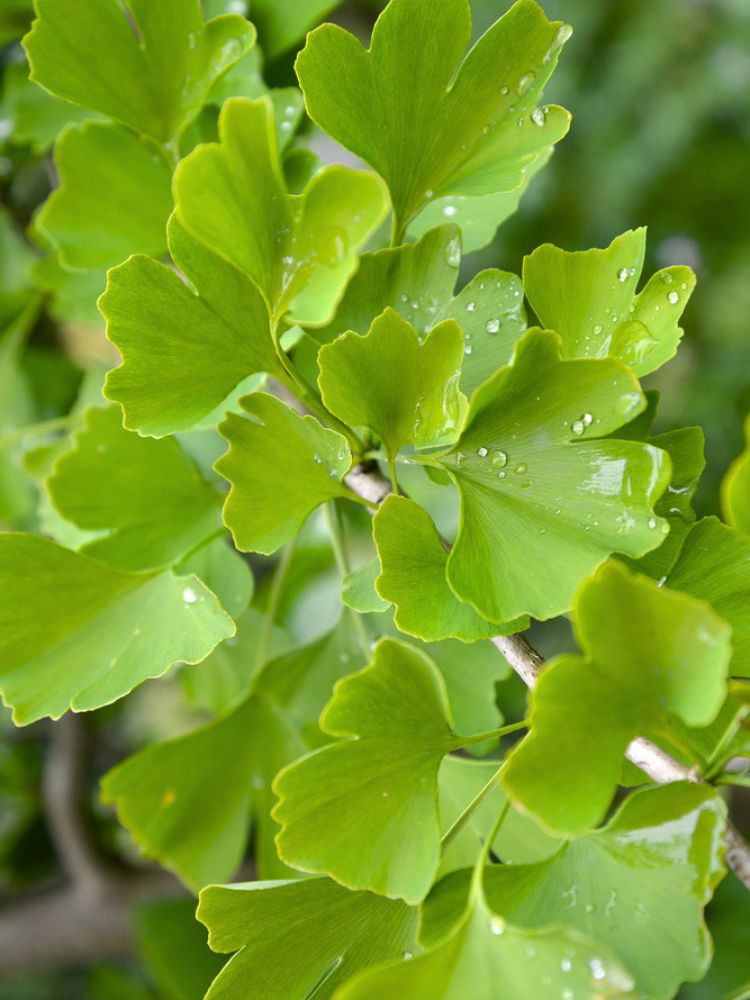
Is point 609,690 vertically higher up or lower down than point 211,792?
higher up

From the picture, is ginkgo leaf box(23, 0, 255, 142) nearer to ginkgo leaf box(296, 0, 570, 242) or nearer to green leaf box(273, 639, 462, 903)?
ginkgo leaf box(296, 0, 570, 242)

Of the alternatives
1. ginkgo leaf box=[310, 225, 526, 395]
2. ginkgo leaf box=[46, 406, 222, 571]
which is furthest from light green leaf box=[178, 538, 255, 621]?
ginkgo leaf box=[310, 225, 526, 395]

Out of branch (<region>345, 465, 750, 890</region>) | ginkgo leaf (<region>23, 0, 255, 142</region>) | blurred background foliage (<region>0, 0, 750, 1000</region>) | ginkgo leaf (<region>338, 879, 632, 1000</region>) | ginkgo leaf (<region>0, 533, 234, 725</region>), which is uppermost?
ginkgo leaf (<region>23, 0, 255, 142</region>)

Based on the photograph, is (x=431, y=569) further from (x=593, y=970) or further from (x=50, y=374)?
(x=50, y=374)

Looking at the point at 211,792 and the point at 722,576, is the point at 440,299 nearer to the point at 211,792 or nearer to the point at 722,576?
the point at 722,576

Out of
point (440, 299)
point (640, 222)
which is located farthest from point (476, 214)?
point (640, 222)

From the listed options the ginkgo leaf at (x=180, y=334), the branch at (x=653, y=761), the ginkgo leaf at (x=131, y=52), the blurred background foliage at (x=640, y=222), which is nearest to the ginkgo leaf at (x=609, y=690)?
the branch at (x=653, y=761)
